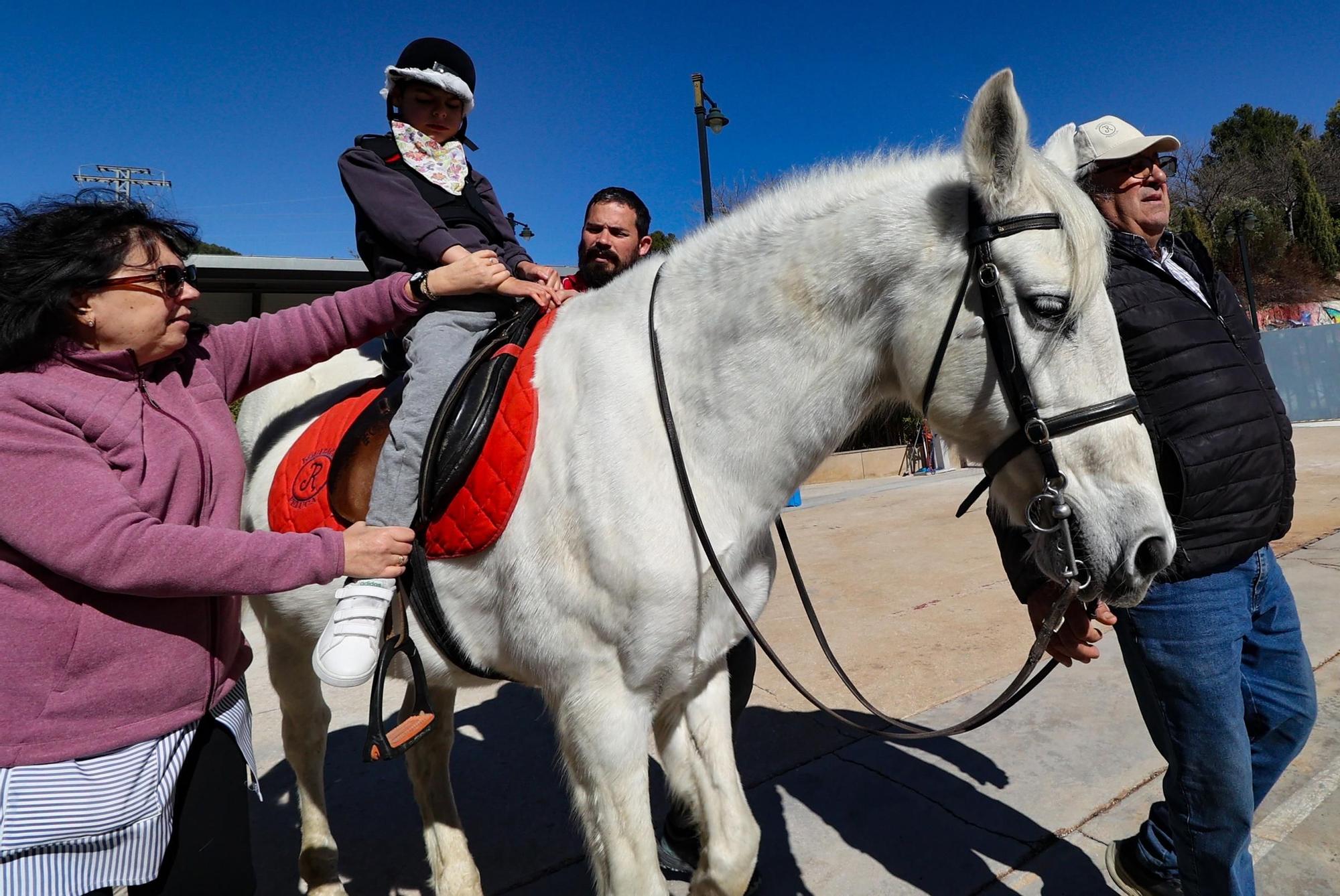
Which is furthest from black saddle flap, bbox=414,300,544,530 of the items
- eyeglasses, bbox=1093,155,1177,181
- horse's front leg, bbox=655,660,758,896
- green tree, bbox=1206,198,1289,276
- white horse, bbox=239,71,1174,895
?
green tree, bbox=1206,198,1289,276

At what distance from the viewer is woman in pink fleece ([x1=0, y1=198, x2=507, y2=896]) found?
134cm

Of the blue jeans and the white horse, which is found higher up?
the white horse

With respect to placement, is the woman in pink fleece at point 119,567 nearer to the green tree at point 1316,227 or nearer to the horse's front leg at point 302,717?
the horse's front leg at point 302,717

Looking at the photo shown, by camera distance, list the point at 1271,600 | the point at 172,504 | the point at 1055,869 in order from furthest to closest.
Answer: the point at 1055,869 < the point at 1271,600 < the point at 172,504

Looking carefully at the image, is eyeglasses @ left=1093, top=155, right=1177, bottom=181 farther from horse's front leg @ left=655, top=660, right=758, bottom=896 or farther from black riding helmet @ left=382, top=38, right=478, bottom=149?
black riding helmet @ left=382, top=38, right=478, bottom=149

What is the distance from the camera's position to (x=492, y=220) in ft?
9.05

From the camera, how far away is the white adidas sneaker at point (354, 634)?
5.41 ft

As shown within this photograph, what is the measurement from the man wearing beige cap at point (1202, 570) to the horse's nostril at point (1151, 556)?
1.43 ft

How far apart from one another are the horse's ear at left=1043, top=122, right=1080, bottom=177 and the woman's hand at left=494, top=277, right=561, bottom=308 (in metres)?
1.39

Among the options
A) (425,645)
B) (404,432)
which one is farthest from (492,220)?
(425,645)

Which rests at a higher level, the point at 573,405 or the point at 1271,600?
the point at 573,405

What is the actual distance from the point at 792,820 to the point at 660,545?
5.95 ft

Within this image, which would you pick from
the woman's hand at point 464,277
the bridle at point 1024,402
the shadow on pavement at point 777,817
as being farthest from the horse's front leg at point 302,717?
the bridle at point 1024,402

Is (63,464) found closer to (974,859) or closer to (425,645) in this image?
(425,645)
